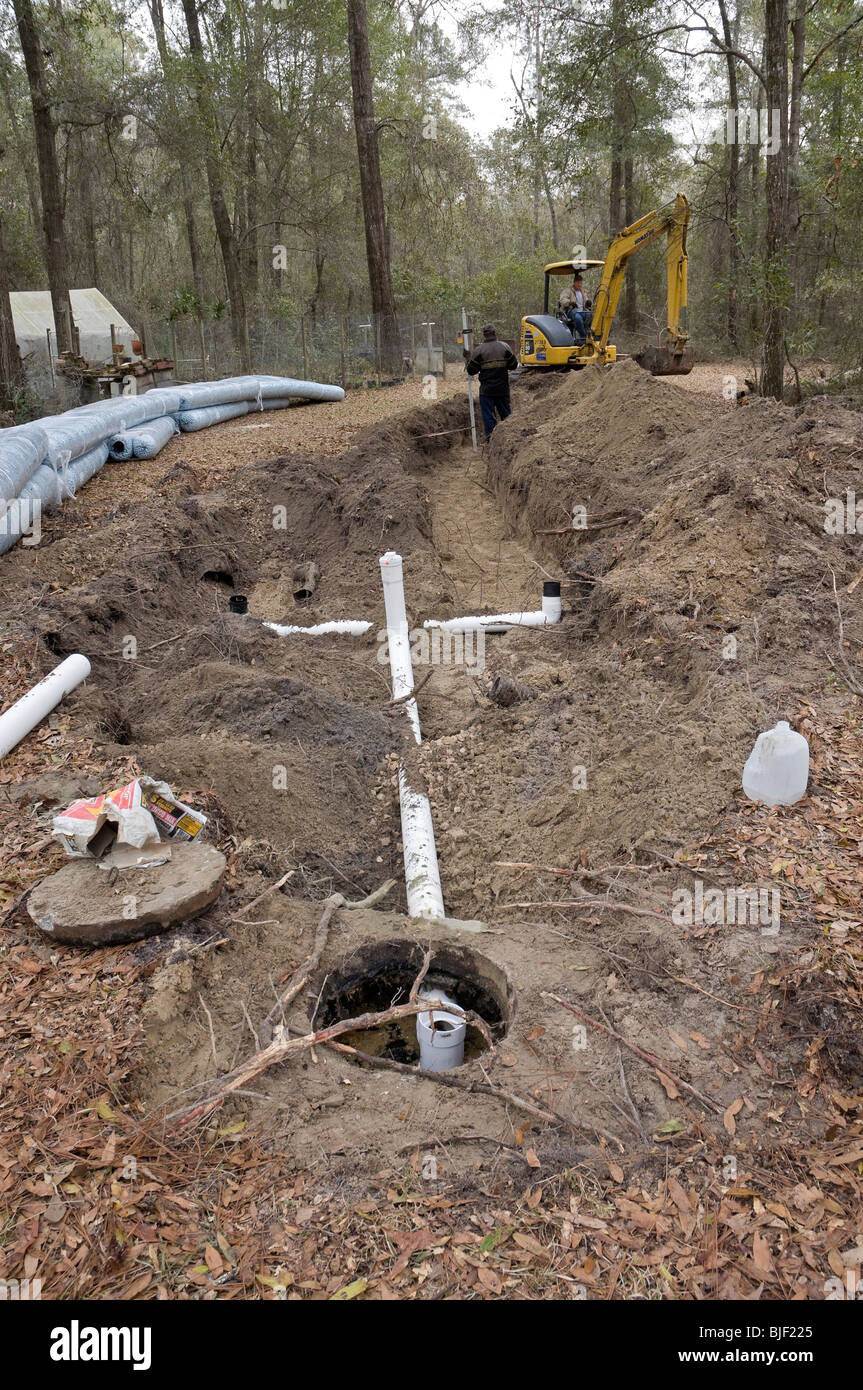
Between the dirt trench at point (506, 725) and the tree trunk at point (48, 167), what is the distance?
9687 millimetres

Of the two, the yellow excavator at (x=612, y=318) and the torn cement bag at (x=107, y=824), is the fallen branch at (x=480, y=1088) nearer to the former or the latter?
the torn cement bag at (x=107, y=824)

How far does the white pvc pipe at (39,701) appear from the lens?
508cm

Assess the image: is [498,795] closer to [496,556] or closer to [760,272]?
[496,556]

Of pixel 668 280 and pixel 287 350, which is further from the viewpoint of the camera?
pixel 287 350

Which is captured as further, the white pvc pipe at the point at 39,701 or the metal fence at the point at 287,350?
the metal fence at the point at 287,350

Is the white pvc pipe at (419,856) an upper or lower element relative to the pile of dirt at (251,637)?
lower

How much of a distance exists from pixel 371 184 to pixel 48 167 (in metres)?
7.24

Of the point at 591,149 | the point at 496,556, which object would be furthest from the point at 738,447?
the point at 591,149

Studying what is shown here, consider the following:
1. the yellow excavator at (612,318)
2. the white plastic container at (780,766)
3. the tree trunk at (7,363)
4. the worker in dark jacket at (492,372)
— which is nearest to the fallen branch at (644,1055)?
the white plastic container at (780,766)

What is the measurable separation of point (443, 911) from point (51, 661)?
357 cm

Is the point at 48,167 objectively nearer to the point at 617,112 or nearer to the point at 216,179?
the point at 216,179

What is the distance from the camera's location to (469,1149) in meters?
2.87

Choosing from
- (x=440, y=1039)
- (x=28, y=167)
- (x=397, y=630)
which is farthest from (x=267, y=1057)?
(x=28, y=167)

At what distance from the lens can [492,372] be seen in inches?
545
